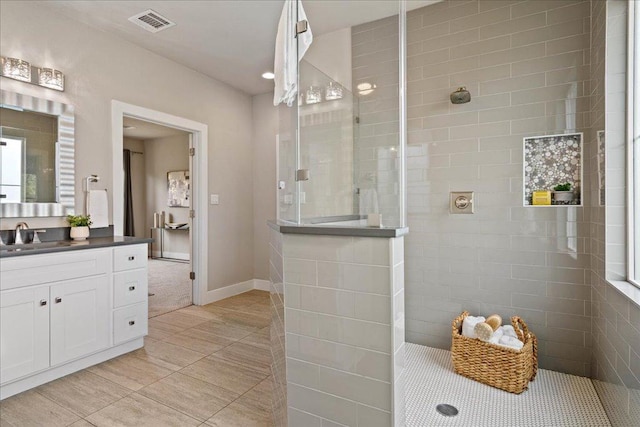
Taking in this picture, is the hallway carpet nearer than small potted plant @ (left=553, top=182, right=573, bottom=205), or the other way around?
small potted plant @ (left=553, top=182, right=573, bottom=205)

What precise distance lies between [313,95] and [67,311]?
213cm

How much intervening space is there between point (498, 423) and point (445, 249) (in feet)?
3.80

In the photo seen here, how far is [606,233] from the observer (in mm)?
1718

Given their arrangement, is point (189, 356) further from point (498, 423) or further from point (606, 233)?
point (606, 233)

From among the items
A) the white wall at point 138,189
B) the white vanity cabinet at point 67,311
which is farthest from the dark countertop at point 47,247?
the white wall at point 138,189

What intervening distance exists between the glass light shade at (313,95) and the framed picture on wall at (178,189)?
16.3 ft

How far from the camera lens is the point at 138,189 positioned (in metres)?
7.14

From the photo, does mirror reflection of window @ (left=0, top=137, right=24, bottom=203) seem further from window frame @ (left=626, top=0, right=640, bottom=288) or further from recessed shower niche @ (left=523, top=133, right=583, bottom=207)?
window frame @ (left=626, top=0, right=640, bottom=288)

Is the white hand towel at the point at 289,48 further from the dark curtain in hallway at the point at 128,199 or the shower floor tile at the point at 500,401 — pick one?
the dark curtain in hallway at the point at 128,199

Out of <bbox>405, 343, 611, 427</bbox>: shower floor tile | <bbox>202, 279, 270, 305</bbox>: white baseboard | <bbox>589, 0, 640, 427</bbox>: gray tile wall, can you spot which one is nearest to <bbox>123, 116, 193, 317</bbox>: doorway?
<bbox>202, 279, 270, 305</bbox>: white baseboard

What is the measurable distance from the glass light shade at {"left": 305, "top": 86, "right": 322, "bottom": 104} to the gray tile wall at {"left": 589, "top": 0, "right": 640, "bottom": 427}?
62.6 inches

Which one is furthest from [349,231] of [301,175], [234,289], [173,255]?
[173,255]

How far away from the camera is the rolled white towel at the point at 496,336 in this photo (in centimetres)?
201

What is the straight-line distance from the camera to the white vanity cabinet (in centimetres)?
192
